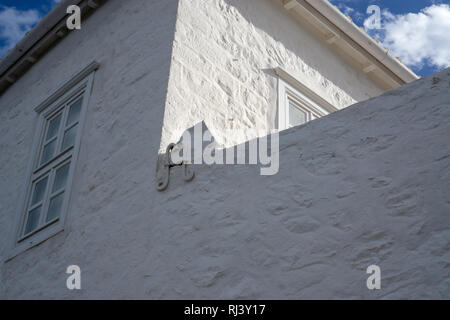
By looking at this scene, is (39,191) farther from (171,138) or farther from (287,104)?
(287,104)

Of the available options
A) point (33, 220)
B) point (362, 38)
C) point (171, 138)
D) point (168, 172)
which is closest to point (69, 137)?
point (33, 220)

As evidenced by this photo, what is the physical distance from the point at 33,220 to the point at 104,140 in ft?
4.24

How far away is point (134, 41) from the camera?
6609 mm

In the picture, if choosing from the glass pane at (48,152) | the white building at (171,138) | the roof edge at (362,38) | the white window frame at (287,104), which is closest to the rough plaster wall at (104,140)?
the white building at (171,138)

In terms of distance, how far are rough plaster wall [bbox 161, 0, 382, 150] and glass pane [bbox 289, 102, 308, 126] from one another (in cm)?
36

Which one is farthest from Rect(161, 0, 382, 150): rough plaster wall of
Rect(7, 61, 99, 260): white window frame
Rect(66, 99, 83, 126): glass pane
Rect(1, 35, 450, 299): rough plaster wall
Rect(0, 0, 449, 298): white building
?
Rect(66, 99, 83, 126): glass pane

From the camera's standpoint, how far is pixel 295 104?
7301mm

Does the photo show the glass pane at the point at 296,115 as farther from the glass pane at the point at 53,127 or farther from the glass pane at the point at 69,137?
the glass pane at the point at 53,127

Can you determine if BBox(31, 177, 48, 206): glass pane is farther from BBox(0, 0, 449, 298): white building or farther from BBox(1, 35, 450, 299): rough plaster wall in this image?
BBox(1, 35, 450, 299): rough plaster wall

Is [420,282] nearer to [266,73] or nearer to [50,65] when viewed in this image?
[266,73]

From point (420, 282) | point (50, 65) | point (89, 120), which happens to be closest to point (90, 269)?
point (89, 120)

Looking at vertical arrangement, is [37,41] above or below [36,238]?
above

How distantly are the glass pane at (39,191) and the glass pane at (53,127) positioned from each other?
57cm
